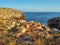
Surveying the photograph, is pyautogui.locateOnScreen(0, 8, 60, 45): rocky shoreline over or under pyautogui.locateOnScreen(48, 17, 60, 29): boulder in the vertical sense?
over

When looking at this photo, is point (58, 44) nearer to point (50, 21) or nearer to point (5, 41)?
point (5, 41)

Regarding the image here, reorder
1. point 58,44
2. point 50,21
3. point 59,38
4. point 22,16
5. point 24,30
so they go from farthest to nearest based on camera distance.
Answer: point 22,16, point 50,21, point 24,30, point 59,38, point 58,44

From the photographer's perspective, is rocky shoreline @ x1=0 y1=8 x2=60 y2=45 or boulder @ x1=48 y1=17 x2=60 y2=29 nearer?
rocky shoreline @ x1=0 y1=8 x2=60 y2=45

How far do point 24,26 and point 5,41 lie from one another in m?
2.05

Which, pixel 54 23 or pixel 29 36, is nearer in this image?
pixel 29 36

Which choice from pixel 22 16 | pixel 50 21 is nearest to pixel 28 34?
pixel 50 21

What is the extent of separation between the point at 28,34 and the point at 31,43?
1162 millimetres

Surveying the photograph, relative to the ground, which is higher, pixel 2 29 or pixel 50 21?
pixel 2 29

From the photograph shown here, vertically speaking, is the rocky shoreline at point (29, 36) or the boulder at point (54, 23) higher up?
the rocky shoreline at point (29, 36)

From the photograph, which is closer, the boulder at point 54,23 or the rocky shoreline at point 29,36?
the rocky shoreline at point 29,36

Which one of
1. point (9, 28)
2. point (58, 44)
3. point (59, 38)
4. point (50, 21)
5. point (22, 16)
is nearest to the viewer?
point (58, 44)

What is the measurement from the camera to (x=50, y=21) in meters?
28.8

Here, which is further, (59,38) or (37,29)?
(37,29)

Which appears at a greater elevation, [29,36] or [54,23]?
[29,36]
